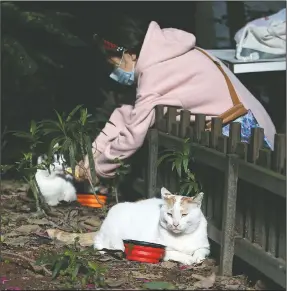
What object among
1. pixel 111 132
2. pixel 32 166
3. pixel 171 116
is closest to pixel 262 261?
pixel 171 116

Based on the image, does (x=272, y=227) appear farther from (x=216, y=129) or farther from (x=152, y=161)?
(x=152, y=161)

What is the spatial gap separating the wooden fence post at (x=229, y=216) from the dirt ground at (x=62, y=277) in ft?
0.29

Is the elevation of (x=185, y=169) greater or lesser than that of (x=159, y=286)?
greater

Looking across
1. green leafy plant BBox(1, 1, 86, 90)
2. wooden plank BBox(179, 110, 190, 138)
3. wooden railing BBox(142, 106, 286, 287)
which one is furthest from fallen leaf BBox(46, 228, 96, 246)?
green leafy plant BBox(1, 1, 86, 90)

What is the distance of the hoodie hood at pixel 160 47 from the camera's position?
524 cm

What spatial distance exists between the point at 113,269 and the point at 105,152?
142 cm

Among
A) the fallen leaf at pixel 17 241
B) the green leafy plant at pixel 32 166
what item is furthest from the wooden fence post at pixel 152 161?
the fallen leaf at pixel 17 241

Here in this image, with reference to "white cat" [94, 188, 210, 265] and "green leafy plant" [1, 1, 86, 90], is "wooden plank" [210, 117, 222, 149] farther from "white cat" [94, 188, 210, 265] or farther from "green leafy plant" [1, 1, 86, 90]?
"green leafy plant" [1, 1, 86, 90]

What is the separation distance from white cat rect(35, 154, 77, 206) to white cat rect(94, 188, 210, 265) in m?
1.21

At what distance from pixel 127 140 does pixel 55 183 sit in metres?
0.83

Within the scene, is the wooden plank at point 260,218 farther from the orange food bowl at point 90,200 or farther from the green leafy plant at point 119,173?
the orange food bowl at point 90,200

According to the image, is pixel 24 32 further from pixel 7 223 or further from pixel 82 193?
pixel 7 223

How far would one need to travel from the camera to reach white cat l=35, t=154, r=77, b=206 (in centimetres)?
584

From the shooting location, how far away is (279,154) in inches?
142
